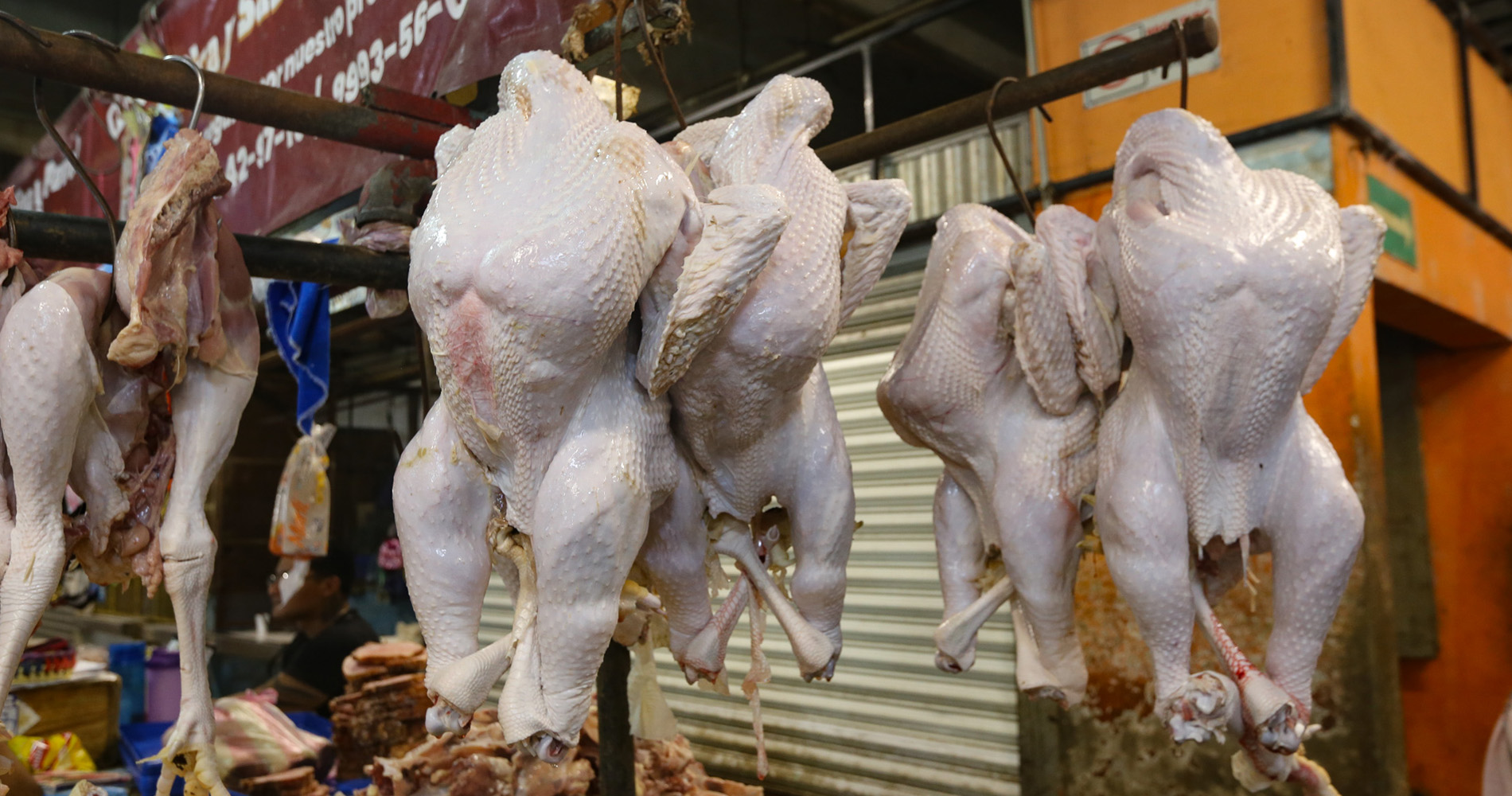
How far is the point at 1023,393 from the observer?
157 cm

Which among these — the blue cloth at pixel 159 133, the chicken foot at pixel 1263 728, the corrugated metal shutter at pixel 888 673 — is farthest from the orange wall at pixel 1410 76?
the blue cloth at pixel 159 133

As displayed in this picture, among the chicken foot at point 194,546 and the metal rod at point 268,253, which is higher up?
the metal rod at point 268,253

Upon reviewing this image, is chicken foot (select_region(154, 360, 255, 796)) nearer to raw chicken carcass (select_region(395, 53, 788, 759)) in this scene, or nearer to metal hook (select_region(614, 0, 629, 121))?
raw chicken carcass (select_region(395, 53, 788, 759))

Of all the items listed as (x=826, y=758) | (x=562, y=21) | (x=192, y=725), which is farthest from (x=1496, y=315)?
(x=192, y=725)

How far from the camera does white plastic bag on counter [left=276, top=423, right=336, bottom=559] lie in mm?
2961

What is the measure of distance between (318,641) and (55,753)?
1.10 meters

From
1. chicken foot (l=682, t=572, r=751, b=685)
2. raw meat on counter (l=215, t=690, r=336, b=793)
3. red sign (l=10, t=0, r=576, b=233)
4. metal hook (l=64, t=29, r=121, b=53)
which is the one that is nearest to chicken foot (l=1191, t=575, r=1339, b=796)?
chicken foot (l=682, t=572, r=751, b=685)

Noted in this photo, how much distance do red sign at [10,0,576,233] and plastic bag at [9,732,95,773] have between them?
1.71 metres

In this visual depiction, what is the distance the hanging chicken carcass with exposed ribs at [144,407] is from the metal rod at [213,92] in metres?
0.09

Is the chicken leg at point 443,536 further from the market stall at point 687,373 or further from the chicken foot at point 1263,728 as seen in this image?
the chicken foot at point 1263,728

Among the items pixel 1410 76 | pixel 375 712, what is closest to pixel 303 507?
pixel 375 712

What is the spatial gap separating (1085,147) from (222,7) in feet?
8.55

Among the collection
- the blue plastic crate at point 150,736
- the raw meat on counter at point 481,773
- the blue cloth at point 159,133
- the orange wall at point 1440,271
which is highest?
the blue cloth at point 159,133

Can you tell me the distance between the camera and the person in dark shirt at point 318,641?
13.0 ft
